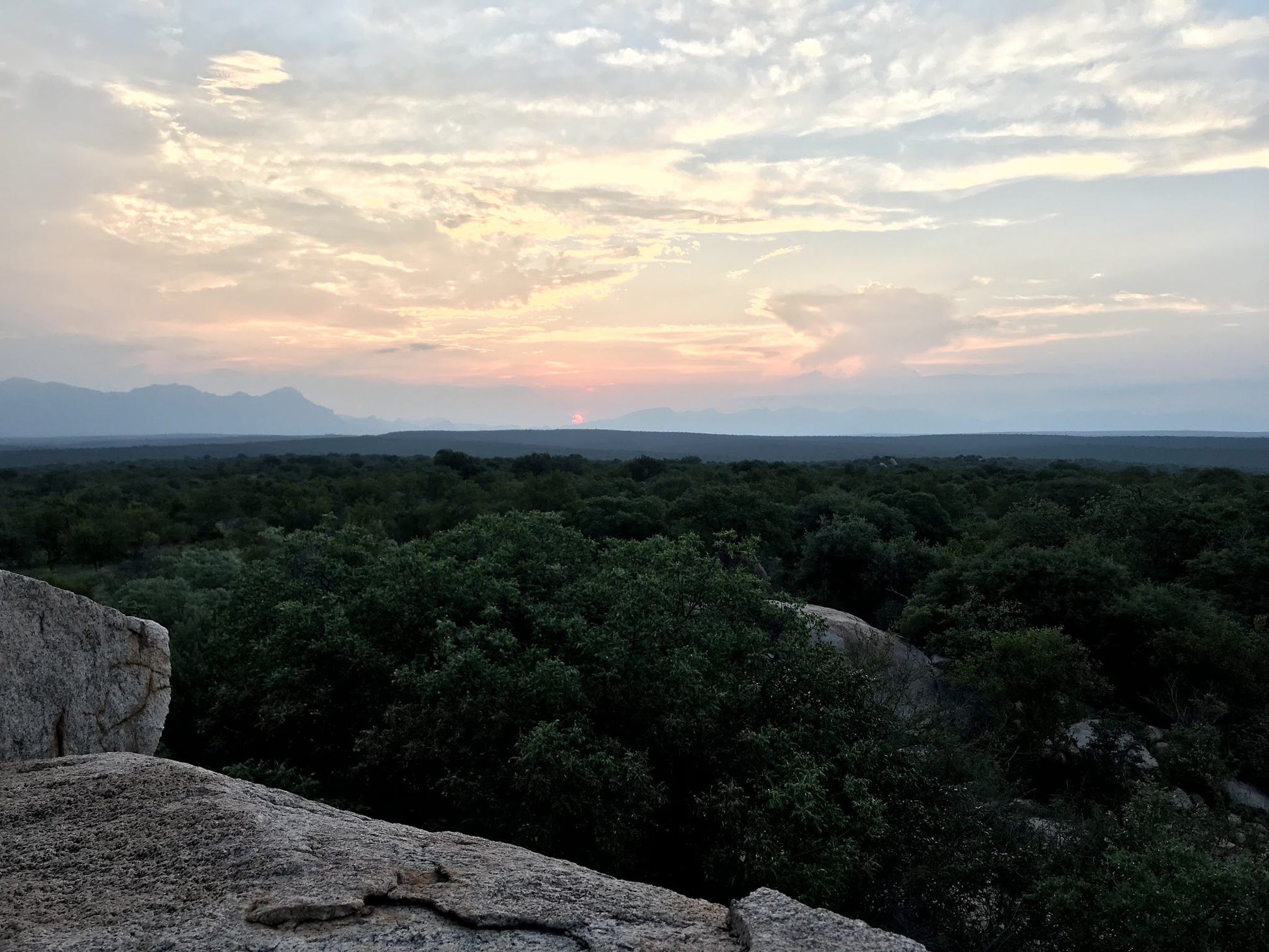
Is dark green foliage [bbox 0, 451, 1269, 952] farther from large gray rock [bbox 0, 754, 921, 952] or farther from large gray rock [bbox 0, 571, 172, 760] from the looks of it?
large gray rock [bbox 0, 754, 921, 952]

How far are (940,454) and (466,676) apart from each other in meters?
190

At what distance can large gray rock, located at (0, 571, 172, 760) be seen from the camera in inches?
266

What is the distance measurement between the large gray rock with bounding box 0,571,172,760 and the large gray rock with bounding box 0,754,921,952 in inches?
60.0

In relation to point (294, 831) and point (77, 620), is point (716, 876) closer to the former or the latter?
point (294, 831)

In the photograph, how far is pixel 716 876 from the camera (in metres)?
9.59

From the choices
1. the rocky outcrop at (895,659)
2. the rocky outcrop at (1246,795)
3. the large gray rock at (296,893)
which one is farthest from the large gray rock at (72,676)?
the rocky outcrop at (1246,795)

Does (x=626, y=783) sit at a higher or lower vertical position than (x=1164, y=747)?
higher

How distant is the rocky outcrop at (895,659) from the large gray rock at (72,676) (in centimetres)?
1175

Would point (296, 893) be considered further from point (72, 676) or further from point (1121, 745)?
point (1121, 745)

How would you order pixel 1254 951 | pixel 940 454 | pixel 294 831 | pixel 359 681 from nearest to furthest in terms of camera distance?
pixel 294 831 → pixel 1254 951 → pixel 359 681 → pixel 940 454

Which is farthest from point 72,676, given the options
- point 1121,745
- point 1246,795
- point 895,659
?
point 1246,795

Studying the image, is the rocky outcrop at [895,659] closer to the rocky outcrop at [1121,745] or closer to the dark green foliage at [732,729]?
the dark green foliage at [732,729]

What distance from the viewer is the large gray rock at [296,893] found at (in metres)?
4.15

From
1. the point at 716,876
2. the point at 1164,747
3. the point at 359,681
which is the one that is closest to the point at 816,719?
the point at 716,876
